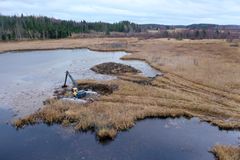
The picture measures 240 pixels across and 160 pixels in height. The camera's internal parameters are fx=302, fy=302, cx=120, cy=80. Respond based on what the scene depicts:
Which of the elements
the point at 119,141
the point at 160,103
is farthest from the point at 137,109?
the point at 119,141

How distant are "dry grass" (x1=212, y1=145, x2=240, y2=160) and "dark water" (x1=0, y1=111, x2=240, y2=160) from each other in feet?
1.57

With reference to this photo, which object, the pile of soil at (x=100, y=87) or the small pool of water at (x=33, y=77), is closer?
the small pool of water at (x=33, y=77)

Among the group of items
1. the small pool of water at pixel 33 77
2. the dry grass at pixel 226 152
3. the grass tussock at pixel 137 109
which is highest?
the grass tussock at pixel 137 109

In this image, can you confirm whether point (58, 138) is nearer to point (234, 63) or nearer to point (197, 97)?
point (197, 97)

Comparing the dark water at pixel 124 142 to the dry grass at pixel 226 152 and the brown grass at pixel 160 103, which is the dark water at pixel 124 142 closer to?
the dry grass at pixel 226 152

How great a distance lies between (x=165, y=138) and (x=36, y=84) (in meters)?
22.4

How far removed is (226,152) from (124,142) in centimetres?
656

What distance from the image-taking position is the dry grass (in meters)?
17.9

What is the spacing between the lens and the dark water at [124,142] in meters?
18.8

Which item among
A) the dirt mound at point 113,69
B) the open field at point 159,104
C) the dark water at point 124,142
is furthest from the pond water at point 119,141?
the dirt mound at point 113,69

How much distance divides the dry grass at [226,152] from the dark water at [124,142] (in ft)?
1.57

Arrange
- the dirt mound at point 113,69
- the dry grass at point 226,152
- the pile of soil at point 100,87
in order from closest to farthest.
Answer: the dry grass at point 226,152 < the pile of soil at point 100,87 < the dirt mound at point 113,69

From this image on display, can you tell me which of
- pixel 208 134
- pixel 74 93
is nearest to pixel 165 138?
pixel 208 134

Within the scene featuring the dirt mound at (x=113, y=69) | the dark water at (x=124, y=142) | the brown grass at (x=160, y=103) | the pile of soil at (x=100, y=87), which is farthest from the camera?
the dirt mound at (x=113, y=69)
